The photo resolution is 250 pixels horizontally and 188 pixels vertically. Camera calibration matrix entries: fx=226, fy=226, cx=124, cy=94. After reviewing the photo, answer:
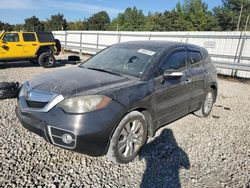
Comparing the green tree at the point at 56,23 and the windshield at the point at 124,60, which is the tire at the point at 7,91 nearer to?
the windshield at the point at 124,60

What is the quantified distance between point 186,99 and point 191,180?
1720mm

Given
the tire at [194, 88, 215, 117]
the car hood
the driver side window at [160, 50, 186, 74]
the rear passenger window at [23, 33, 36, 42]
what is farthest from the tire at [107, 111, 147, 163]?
the rear passenger window at [23, 33, 36, 42]

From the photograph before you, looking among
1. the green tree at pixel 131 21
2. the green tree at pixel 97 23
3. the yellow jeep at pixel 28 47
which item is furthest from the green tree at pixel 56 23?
the yellow jeep at pixel 28 47

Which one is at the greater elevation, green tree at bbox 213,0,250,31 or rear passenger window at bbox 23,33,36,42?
green tree at bbox 213,0,250,31

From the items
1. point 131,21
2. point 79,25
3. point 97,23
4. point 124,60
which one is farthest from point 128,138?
point 97,23

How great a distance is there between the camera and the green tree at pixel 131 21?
174 ft

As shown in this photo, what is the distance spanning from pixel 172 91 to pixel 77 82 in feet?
5.32

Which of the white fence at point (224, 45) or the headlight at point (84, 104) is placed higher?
the white fence at point (224, 45)

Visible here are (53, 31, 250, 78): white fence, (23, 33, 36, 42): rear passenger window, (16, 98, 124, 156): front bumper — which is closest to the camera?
(16, 98, 124, 156): front bumper

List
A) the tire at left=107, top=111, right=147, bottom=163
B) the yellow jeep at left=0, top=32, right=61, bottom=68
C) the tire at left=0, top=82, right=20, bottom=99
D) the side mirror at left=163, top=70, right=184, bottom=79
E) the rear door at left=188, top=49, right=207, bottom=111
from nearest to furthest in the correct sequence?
the tire at left=107, top=111, right=147, bottom=163, the side mirror at left=163, top=70, right=184, bottom=79, the rear door at left=188, top=49, right=207, bottom=111, the tire at left=0, top=82, right=20, bottom=99, the yellow jeep at left=0, top=32, right=61, bottom=68

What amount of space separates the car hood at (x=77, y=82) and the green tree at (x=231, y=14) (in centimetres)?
5246

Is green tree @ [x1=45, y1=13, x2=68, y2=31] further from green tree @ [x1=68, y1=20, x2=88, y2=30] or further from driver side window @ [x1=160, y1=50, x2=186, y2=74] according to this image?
driver side window @ [x1=160, y1=50, x2=186, y2=74]

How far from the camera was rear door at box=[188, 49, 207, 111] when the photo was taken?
4473 millimetres

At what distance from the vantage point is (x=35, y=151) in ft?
11.0
